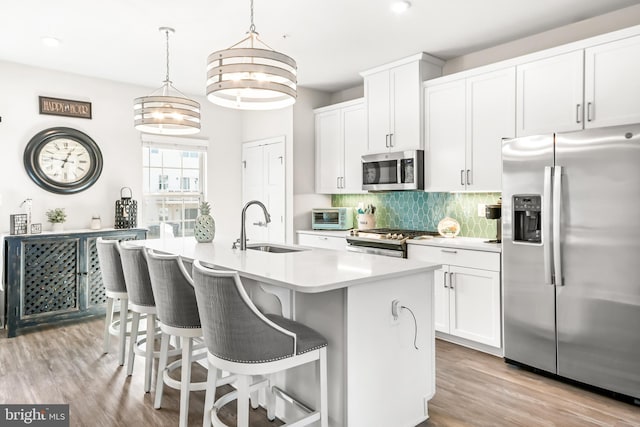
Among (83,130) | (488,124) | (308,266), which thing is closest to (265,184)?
(83,130)

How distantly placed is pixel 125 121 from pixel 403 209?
11.2ft

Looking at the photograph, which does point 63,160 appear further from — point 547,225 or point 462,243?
point 547,225

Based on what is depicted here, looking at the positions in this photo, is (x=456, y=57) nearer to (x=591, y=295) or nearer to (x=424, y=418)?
(x=591, y=295)

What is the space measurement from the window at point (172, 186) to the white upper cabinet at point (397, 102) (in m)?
2.43

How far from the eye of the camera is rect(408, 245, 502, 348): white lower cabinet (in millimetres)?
3457

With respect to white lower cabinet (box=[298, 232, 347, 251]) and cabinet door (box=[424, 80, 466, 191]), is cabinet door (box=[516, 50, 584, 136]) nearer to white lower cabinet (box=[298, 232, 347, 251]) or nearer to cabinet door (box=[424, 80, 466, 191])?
cabinet door (box=[424, 80, 466, 191])

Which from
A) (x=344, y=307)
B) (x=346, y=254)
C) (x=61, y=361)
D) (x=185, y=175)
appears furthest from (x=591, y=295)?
(x=185, y=175)

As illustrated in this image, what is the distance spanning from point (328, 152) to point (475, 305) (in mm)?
2617

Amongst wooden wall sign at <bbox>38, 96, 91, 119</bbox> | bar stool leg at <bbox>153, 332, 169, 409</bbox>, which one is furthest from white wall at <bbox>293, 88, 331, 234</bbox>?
bar stool leg at <bbox>153, 332, 169, 409</bbox>

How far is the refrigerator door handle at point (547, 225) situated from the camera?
9.62ft

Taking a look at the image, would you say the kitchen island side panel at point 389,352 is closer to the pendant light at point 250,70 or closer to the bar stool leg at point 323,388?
the bar stool leg at point 323,388

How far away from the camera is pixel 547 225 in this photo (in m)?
2.94

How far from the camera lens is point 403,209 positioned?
4.89 meters

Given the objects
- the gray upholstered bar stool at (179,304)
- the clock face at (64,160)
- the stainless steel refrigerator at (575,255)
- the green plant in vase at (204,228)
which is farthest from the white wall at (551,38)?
the clock face at (64,160)
